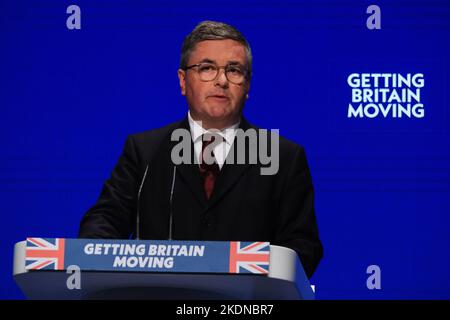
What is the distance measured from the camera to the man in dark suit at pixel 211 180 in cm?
308

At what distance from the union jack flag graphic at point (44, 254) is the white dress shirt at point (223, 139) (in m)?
0.94

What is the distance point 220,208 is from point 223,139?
12.6 inches

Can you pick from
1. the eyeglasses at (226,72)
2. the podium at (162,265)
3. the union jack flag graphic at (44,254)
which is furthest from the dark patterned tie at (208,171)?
the union jack flag graphic at (44,254)

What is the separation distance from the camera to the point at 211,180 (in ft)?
10.4

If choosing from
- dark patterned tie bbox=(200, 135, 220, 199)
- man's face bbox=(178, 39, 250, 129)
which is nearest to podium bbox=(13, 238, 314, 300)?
dark patterned tie bbox=(200, 135, 220, 199)

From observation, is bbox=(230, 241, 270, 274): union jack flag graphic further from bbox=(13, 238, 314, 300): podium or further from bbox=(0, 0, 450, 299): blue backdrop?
bbox=(0, 0, 450, 299): blue backdrop

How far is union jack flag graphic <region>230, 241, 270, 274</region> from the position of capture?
7.61ft

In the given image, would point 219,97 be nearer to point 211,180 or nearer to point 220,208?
point 211,180

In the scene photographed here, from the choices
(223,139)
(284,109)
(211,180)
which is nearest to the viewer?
(211,180)

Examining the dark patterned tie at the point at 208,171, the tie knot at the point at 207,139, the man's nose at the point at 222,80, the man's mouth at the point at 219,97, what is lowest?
the dark patterned tie at the point at 208,171

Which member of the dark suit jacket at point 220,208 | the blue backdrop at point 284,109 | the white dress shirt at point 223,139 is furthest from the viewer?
the blue backdrop at point 284,109

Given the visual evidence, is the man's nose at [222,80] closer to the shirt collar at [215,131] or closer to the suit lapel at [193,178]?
the shirt collar at [215,131]

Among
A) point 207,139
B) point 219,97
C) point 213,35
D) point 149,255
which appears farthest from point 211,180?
point 149,255

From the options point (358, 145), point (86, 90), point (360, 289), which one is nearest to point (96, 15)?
point (86, 90)
